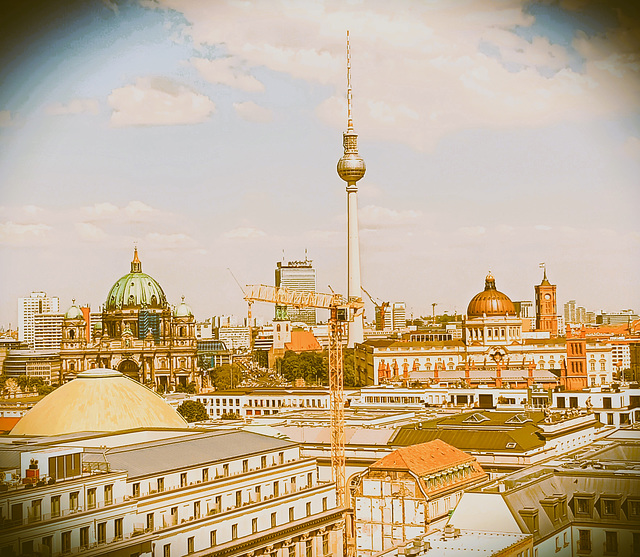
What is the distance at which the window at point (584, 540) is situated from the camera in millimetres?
42650

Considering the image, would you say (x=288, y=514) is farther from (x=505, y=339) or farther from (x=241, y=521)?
(x=505, y=339)

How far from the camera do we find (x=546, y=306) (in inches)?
6501

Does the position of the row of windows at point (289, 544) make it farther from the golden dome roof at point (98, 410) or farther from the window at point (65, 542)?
the golden dome roof at point (98, 410)

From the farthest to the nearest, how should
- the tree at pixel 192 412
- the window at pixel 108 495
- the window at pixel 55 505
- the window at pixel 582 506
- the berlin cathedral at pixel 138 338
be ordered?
the berlin cathedral at pixel 138 338 < the tree at pixel 192 412 < the window at pixel 582 506 < the window at pixel 108 495 < the window at pixel 55 505

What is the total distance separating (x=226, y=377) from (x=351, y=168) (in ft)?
102

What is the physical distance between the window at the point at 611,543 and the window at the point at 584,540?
0.66 meters

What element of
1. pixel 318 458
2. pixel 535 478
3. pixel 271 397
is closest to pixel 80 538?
pixel 535 478

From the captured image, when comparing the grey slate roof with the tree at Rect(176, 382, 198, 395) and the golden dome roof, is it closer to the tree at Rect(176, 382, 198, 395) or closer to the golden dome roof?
the golden dome roof

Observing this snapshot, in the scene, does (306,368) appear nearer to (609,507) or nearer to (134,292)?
(134,292)

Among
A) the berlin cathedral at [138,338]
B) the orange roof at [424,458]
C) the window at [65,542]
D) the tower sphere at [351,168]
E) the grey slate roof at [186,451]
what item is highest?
the tower sphere at [351,168]

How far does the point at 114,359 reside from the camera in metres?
159

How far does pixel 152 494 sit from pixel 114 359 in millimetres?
117819

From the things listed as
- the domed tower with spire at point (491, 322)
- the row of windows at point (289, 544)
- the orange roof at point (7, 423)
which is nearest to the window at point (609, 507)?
the row of windows at point (289, 544)

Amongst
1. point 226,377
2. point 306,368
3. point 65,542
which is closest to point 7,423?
point 65,542
